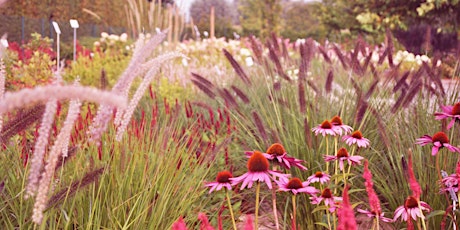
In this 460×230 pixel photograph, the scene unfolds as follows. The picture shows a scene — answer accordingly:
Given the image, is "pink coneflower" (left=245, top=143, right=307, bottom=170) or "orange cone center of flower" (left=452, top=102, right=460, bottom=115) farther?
"orange cone center of flower" (left=452, top=102, right=460, bottom=115)

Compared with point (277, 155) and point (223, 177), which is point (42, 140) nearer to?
point (223, 177)

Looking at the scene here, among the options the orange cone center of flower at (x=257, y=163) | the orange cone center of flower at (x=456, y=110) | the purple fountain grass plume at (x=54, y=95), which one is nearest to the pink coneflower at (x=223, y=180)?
the orange cone center of flower at (x=257, y=163)

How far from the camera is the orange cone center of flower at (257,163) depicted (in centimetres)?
209

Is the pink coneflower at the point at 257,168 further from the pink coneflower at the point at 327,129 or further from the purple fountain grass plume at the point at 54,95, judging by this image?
the purple fountain grass plume at the point at 54,95

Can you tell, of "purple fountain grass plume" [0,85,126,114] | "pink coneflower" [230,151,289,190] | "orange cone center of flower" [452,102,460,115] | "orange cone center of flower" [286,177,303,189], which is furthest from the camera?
"orange cone center of flower" [452,102,460,115]

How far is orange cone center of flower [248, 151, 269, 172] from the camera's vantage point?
6.86ft

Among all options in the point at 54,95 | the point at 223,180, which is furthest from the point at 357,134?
the point at 54,95

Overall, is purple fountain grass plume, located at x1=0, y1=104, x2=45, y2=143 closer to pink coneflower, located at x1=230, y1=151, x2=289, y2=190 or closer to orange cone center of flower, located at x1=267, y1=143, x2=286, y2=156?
pink coneflower, located at x1=230, y1=151, x2=289, y2=190

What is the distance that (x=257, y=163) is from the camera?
Answer: 2102mm

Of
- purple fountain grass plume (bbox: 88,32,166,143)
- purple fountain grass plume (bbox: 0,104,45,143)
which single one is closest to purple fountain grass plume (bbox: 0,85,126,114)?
purple fountain grass plume (bbox: 88,32,166,143)

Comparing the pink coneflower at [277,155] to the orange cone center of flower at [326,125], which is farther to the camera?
the orange cone center of flower at [326,125]

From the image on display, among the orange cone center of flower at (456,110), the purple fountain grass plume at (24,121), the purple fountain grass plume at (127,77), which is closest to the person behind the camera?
the purple fountain grass plume at (127,77)

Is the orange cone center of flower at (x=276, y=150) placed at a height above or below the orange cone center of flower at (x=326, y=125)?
below

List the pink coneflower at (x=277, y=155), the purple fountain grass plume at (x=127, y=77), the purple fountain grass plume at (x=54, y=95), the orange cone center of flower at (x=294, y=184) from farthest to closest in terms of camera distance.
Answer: the pink coneflower at (x=277, y=155) → the orange cone center of flower at (x=294, y=184) → the purple fountain grass plume at (x=127, y=77) → the purple fountain grass plume at (x=54, y=95)
